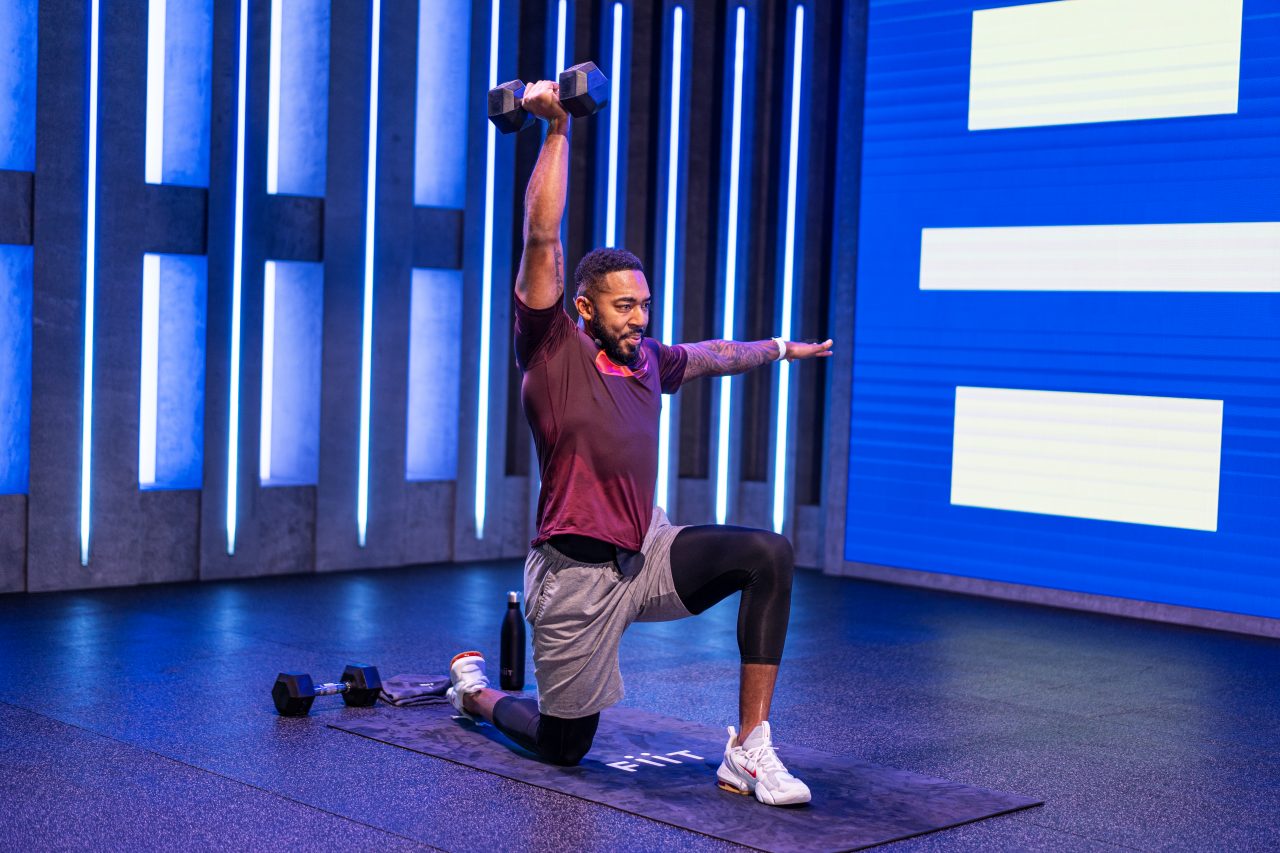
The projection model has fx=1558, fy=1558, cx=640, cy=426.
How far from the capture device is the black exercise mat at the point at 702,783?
339 centimetres

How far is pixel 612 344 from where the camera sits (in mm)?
3752

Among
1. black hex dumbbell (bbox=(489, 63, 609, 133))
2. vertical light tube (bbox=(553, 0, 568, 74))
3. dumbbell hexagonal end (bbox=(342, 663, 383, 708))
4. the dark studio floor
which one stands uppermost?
vertical light tube (bbox=(553, 0, 568, 74))

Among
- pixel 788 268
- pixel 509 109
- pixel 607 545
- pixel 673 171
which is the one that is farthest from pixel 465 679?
pixel 673 171

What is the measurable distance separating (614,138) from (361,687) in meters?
4.25

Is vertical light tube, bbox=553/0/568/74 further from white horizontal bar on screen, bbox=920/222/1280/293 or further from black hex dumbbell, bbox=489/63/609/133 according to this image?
black hex dumbbell, bbox=489/63/609/133

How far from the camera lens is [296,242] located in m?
7.06

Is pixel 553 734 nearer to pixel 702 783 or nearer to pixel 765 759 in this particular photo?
pixel 702 783

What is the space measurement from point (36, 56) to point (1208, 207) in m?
4.81

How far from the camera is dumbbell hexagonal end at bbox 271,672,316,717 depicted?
428 cm

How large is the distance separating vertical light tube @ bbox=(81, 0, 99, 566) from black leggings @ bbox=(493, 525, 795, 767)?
3.32 meters

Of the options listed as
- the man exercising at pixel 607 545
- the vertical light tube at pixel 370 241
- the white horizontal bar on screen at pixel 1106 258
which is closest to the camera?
the man exercising at pixel 607 545

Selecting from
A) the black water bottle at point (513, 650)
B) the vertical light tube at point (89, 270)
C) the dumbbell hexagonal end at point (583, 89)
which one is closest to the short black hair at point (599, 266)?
the dumbbell hexagonal end at point (583, 89)

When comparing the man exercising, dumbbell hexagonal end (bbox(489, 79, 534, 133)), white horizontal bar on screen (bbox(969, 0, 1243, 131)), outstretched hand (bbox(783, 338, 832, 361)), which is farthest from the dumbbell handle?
white horizontal bar on screen (bbox(969, 0, 1243, 131))

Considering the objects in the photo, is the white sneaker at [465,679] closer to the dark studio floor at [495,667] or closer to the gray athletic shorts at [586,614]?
the dark studio floor at [495,667]
